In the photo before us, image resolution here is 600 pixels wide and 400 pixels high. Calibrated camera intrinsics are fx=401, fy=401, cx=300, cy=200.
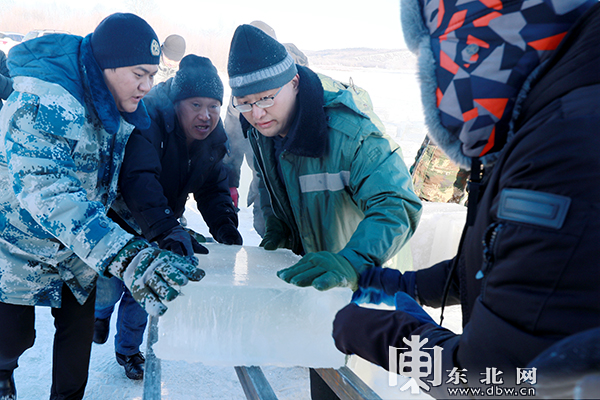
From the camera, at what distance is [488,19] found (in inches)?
25.5

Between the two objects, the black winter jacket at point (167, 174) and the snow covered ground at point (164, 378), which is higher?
the black winter jacket at point (167, 174)

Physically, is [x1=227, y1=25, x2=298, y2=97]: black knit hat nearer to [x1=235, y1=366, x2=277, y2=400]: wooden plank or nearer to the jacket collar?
the jacket collar

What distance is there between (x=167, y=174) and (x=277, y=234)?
778 millimetres

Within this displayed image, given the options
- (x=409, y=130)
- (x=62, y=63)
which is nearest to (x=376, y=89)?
(x=409, y=130)

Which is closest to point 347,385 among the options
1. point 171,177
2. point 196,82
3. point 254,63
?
point 254,63

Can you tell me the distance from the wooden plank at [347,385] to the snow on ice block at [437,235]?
6.77 ft

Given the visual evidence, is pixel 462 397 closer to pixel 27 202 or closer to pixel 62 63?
pixel 27 202

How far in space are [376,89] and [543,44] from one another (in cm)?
1446

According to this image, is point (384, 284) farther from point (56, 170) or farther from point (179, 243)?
point (56, 170)

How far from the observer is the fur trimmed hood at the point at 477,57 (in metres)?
0.62

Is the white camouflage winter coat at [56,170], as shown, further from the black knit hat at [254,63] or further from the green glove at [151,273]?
the black knit hat at [254,63]

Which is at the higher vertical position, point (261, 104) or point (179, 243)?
point (261, 104)

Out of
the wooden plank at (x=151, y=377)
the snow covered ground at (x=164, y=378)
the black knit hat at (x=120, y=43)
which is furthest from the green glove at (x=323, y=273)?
the black knit hat at (x=120, y=43)

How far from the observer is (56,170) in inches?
51.0
